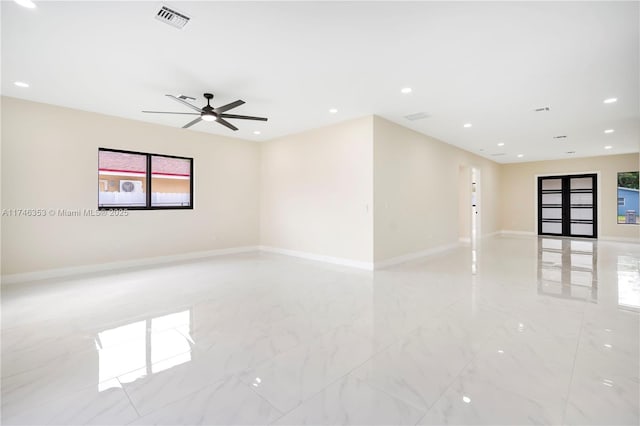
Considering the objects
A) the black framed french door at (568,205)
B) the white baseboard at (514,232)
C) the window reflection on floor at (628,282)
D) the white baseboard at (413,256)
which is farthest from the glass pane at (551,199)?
the white baseboard at (413,256)

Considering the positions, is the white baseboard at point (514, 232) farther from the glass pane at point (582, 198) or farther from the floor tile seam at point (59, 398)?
the floor tile seam at point (59, 398)

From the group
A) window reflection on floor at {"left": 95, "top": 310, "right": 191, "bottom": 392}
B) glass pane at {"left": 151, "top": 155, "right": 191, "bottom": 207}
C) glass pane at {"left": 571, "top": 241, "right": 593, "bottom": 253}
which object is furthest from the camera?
glass pane at {"left": 571, "top": 241, "right": 593, "bottom": 253}

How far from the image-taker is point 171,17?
274 centimetres

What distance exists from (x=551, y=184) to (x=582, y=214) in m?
1.43

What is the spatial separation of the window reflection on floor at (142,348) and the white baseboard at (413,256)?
3.69 m

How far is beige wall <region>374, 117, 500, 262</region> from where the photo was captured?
5.80 m

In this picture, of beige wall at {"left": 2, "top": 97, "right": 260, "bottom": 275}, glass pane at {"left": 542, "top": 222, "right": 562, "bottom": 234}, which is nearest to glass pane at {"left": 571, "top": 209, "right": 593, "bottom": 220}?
glass pane at {"left": 542, "top": 222, "right": 562, "bottom": 234}

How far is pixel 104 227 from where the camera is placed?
5.64m

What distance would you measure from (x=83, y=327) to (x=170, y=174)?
166 inches

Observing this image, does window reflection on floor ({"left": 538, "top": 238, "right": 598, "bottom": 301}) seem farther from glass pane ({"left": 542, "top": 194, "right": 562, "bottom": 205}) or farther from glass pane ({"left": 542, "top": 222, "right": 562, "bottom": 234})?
glass pane ({"left": 542, "top": 194, "right": 562, "bottom": 205})

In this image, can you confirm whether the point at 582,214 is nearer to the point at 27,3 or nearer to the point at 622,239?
the point at 622,239

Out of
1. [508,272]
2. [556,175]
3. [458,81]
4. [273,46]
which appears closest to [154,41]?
[273,46]

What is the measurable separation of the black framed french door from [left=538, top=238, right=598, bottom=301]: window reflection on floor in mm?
2691

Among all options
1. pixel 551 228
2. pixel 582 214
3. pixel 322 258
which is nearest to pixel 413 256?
pixel 322 258
